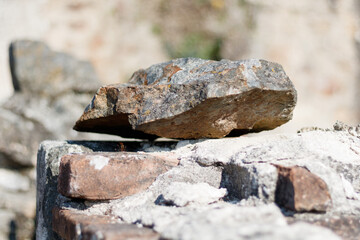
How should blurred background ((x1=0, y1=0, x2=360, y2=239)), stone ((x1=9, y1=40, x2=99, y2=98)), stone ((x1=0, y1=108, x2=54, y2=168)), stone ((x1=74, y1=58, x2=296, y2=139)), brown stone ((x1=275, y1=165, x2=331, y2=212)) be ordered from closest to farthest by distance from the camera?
brown stone ((x1=275, y1=165, x2=331, y2=212)) < stone ((x1=74, y1=58, x2=296, y2=139)) < stone ((x1=0, y1=108, x2=54, y2=168)) < stone ((x1=9, y1=40, x2=99, y2=98)) < blurred background ((x1=0, y1=0, x2=360, y2=239))

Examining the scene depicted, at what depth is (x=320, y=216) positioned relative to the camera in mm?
980

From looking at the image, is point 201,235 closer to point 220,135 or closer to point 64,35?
point 220,135

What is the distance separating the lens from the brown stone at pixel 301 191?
970 mm

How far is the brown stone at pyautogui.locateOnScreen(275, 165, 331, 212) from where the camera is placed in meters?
0.97

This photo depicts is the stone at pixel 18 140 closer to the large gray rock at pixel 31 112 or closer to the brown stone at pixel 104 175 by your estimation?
the large gray rock at pixel 31 112

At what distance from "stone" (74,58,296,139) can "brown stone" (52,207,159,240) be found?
1.10 feet

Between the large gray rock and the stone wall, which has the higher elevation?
the stone wall

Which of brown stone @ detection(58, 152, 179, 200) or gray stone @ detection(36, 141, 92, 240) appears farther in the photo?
gray stone @ detection(36, 141, 92, 240)

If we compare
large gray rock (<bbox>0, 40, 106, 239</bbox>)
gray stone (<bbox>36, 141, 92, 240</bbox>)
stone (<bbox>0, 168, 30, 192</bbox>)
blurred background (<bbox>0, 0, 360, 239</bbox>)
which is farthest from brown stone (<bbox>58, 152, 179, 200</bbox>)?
blurred background (<bbox>0, 0, 360, 239</bbox>)

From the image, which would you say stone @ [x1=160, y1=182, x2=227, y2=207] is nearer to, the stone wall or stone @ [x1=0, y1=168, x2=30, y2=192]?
stone @ [x1=0, y1=168, x2=30, y2=192]

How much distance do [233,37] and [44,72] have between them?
12.5 feet

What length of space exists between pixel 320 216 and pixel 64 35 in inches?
239

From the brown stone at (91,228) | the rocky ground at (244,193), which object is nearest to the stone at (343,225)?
the rocky ground at (244,193)

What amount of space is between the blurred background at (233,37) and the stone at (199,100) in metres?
5.09
